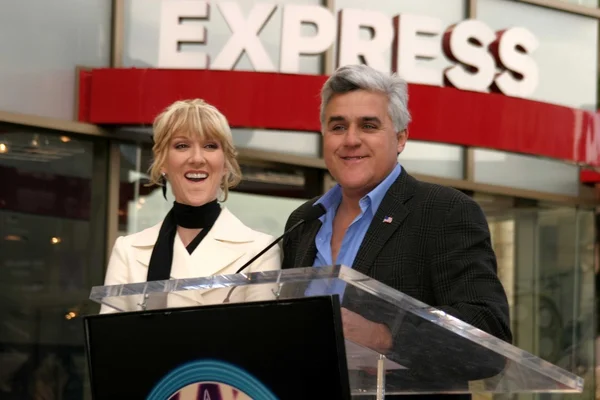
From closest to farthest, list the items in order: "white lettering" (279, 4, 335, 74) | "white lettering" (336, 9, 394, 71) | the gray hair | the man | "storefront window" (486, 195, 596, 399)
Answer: the man, the gray hair, "white lettering" (279, 4, 335, 74), "white lettering" (336, 9, 394, 71), "storefront window" (486, 195, 596, 399)

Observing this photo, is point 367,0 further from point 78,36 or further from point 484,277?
point 484,277

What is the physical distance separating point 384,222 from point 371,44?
603cm

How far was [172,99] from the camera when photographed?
27.4ft

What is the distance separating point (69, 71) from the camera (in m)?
8.52

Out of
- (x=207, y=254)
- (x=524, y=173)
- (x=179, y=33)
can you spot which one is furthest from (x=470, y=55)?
(x=207, y=254)

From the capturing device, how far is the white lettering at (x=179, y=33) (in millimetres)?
8688

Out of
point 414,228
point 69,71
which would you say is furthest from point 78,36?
point 414,228

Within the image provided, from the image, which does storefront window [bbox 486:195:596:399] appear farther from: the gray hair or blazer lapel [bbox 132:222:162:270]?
the gray hair

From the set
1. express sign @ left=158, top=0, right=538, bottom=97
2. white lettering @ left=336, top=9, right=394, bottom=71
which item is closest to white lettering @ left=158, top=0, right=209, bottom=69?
express sign @ left=158, top=0, right=538, bottom=97

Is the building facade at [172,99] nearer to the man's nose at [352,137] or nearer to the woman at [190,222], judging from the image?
the woman at [190,222]

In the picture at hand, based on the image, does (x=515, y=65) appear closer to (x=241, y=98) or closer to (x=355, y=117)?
(x=241, y=98)

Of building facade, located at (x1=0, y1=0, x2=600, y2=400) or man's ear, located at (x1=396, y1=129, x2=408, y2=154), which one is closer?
man's ear, located at (x1=396, y1=129, x2=408, y2=154)

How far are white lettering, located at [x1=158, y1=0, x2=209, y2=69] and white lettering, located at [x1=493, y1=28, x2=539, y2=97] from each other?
256 cm

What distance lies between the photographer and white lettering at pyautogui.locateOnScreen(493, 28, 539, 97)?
9.82m
